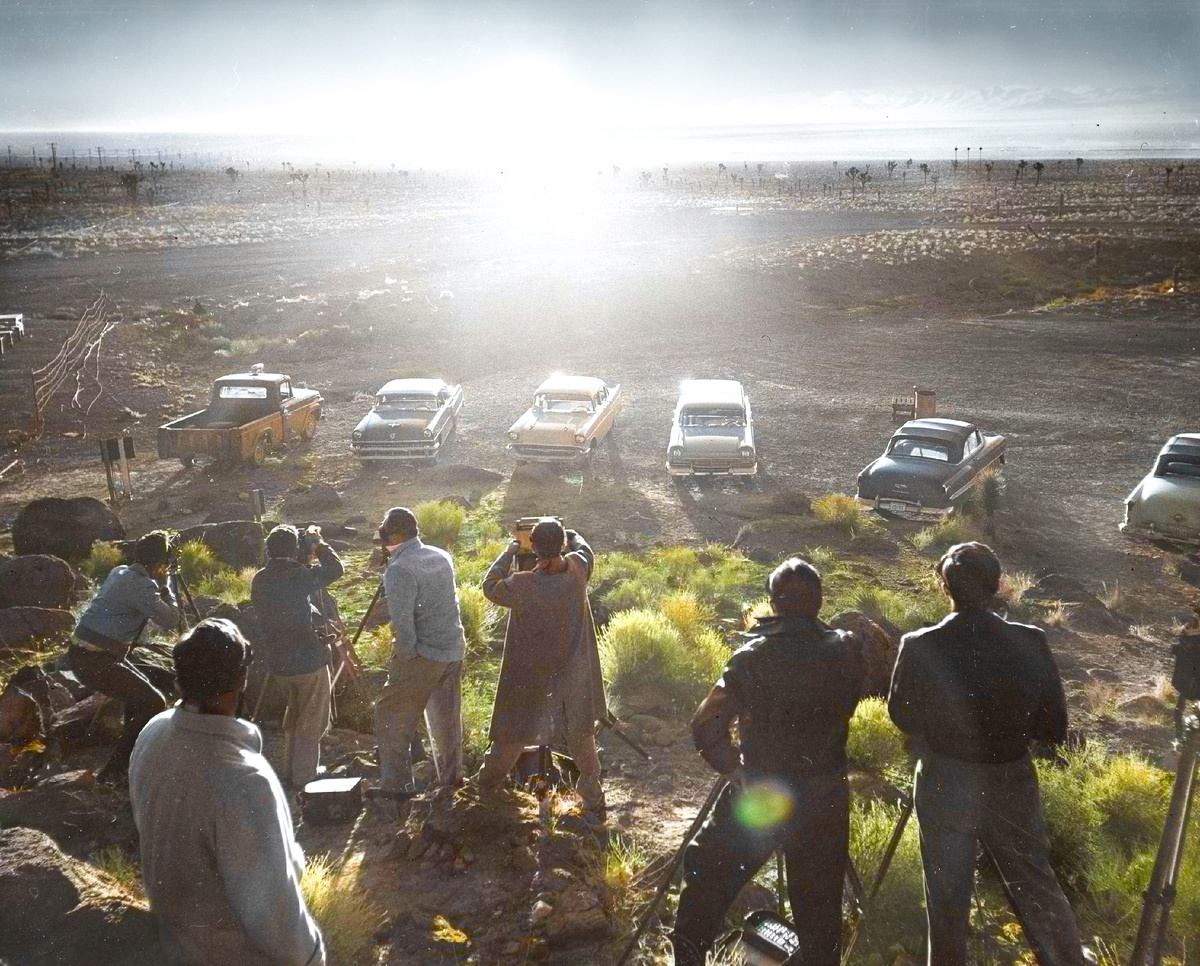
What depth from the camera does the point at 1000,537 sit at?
1491cm

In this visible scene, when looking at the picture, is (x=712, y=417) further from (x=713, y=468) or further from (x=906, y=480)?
(x=906, y=480)

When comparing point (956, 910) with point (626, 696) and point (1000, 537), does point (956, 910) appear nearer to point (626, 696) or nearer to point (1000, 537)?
point (626, 696)

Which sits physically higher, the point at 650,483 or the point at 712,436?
the point at 712,436

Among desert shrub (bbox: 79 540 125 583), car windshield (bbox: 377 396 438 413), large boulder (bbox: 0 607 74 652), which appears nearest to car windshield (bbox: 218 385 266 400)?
car windshield (bbox: 377 396 438 413)

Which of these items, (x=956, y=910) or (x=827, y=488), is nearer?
(x=956, y=910)

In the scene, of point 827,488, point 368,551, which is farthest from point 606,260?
point 368,551

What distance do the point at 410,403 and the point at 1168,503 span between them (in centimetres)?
1346

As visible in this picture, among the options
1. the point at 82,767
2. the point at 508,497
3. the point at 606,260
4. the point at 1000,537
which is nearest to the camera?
the point at 82,767

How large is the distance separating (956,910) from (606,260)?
56.2 m

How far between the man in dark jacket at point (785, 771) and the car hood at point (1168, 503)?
40.4ft

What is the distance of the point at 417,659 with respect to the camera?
231 inches

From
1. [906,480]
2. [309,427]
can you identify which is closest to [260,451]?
[309,427]

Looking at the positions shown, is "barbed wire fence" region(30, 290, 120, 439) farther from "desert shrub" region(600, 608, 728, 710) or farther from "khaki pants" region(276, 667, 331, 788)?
"khaki pants" region(276, 667, 331, 788)

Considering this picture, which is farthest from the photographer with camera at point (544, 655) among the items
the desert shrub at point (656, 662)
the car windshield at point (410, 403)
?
the car windshield at point (410, 403)
